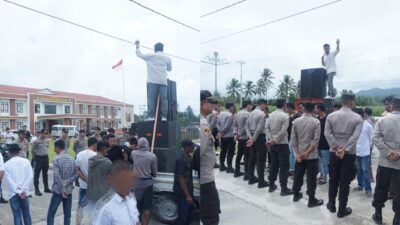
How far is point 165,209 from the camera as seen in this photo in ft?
3.74

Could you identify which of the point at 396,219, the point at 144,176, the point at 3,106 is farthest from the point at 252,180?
the point at 396,219

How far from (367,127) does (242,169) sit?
296 cm

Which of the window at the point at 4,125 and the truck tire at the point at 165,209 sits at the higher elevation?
the window at the point at 4,125

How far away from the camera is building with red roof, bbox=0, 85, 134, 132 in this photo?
0.95m

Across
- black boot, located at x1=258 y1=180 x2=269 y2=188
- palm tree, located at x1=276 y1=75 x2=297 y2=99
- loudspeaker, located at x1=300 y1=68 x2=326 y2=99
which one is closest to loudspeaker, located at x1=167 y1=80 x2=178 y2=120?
palm tree, located at x1=276 y1=75 x2=297 y2=99

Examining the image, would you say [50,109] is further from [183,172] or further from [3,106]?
[183,172]

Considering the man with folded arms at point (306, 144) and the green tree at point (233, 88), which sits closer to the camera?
the green tree at point (233, 88)

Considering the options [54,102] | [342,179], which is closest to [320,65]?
[54,102]

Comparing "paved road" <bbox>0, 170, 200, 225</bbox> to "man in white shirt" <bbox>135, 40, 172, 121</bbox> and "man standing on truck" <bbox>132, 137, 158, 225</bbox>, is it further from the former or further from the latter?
"man in white shirt" <bbox>135, 40, 172, 121</bbox>

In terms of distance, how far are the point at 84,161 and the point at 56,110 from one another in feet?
0.61

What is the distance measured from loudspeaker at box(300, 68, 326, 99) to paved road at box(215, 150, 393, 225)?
51 cm

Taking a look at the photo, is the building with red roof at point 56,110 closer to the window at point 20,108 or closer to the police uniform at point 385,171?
the window at point 20,108

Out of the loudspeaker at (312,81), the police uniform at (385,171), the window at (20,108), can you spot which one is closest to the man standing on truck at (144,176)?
the window at (20,108)

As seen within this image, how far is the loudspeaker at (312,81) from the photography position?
1.45 metres
